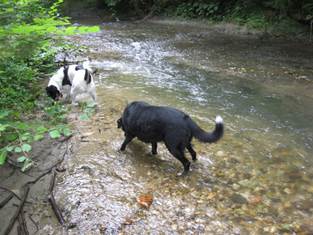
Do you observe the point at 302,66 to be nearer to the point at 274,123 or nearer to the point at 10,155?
the point at 274,123

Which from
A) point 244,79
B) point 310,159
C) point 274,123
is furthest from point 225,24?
point 310,159

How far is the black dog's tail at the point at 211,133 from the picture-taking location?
4.37 meters

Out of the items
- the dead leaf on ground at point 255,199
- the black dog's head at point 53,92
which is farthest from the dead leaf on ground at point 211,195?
the black dog's head at point 53,92

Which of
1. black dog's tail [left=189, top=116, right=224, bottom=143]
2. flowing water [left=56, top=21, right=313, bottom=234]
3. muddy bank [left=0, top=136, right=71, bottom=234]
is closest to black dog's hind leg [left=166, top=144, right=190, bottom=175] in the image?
flowing water [left=56, top=21, right=313, bottom=234]

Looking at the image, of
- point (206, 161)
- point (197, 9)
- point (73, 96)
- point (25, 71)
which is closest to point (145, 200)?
point (206, 161)

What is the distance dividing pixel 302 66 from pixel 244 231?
757 cm

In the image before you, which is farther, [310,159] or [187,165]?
[310,159]

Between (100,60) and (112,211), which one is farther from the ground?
(112,211)

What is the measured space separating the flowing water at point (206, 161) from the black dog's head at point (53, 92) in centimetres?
81

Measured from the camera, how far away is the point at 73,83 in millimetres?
6801

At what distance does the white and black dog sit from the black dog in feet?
6.42

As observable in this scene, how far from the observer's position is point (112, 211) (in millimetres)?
3910

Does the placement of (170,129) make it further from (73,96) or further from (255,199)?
(73,96)

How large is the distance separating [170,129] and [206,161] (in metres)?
0.87
